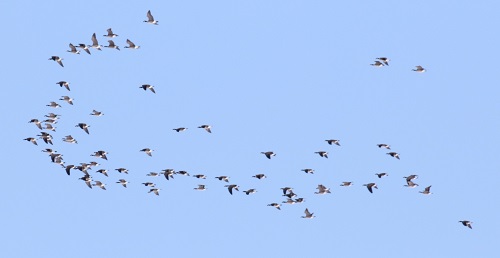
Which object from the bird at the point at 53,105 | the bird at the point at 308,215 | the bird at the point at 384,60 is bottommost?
the bird at the point at 308,215

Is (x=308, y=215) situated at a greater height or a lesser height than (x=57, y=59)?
lesser

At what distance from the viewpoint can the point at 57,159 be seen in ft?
461

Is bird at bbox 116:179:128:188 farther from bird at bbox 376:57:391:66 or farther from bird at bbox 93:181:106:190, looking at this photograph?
bird at bbox 376:57:391:66

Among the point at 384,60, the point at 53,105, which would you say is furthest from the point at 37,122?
the point at 384,60

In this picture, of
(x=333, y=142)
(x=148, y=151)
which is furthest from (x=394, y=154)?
(x=148, y=151)

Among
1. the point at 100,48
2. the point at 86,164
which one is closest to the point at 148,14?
the point at 100,48

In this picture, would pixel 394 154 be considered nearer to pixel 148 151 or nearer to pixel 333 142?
pixel 333 142

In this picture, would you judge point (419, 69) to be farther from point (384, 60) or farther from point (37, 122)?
point (37, 122)

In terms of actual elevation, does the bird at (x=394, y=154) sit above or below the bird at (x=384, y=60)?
below

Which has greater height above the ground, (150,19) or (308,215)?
(150,19)

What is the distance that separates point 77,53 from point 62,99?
6626 mm

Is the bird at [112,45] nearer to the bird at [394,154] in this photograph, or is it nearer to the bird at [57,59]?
the bird at [57,59]

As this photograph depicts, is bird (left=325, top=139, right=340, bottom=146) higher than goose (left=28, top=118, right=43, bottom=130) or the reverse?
the reverse

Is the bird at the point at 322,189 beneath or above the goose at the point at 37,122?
beneath
